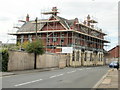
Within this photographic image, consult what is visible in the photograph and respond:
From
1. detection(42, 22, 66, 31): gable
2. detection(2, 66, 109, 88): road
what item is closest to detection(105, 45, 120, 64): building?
detection(42, 22, 66, 31): gable

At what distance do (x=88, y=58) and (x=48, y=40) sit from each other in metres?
14.3

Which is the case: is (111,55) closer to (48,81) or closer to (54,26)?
(54,26)

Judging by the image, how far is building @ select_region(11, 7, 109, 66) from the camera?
6794 cm

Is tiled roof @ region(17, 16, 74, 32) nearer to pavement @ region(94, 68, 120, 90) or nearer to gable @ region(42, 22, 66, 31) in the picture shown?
gable @ region(42, 22, 66, 31)

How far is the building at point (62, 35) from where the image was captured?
67938mm

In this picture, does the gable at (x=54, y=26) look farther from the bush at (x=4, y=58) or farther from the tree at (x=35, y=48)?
the bush at (x=4, y=58)

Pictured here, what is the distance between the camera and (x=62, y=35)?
69.0 m

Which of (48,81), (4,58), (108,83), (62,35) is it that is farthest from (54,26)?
(108,83)

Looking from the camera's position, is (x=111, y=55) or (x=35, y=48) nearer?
(x=35, y=48)

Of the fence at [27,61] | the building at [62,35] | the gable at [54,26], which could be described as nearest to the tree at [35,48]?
the fence at [27,61]

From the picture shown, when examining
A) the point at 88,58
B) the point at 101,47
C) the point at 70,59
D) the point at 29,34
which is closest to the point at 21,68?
the point at 70,59

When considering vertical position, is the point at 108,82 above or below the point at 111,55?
below

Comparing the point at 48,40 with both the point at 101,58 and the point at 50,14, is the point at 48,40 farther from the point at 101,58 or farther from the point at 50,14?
the point at 101,58

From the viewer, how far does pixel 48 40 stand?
2778 inches
